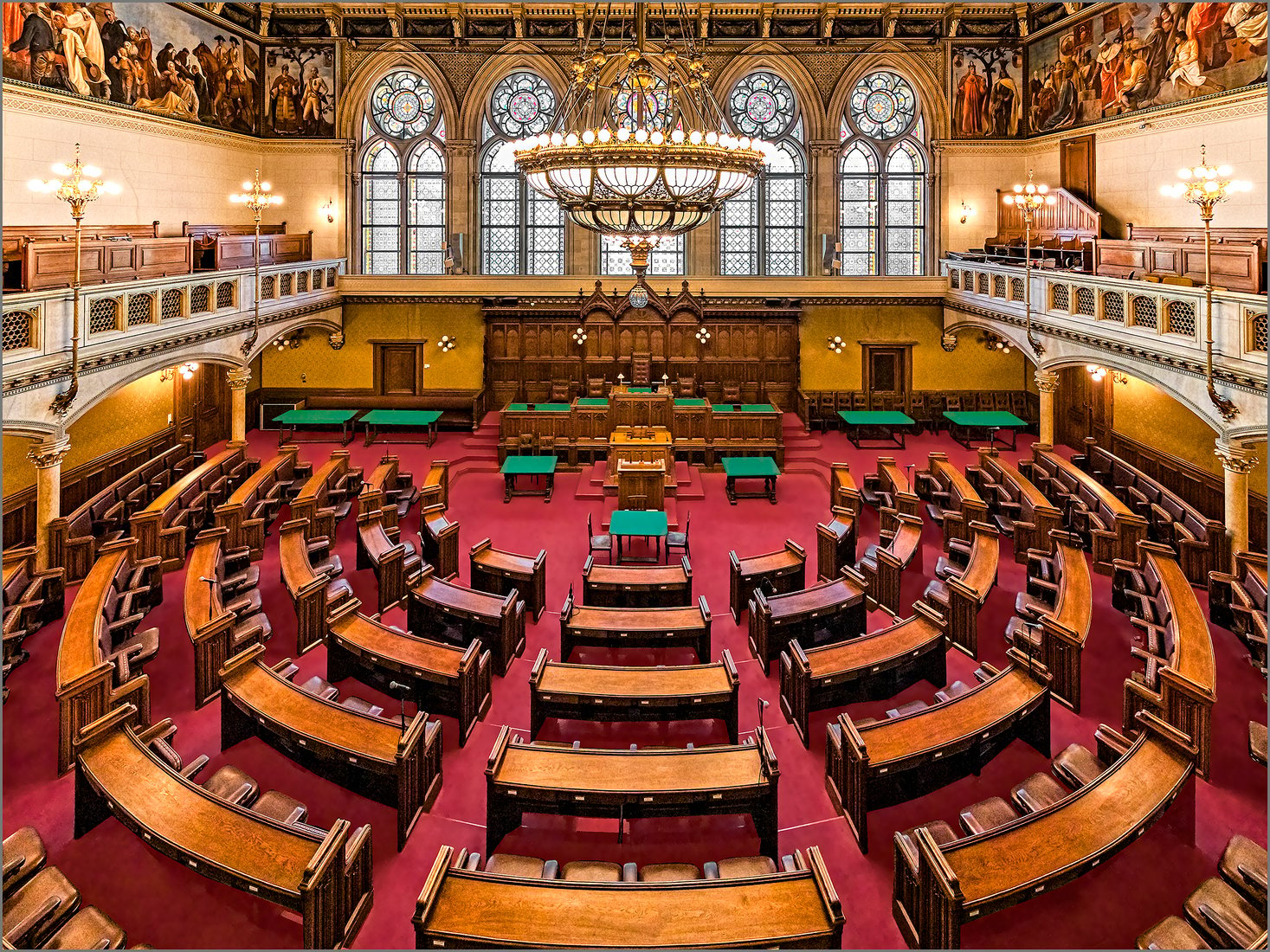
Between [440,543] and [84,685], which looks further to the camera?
A: [440,543]

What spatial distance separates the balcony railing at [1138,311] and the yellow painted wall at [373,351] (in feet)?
46.5

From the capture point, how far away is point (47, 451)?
12.5m

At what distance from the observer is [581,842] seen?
24.4 feet

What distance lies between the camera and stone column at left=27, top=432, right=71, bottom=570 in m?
12.4

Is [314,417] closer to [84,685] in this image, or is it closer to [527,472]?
[527,472]

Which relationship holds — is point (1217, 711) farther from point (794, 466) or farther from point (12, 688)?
point (12, 688)

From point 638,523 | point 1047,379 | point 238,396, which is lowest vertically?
point 638,523

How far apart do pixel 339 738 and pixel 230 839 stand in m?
1.56

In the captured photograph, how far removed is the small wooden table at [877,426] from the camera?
71.3 ft

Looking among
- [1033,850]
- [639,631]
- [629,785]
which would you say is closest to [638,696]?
[629,785]

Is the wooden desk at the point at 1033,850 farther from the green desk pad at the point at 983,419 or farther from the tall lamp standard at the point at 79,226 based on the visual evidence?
the green desk pad at the point at 983,419

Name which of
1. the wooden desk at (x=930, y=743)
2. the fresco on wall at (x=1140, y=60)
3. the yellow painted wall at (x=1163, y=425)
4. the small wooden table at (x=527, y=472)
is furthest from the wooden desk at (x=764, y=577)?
the fresco on wall at (x=1140, y=60)

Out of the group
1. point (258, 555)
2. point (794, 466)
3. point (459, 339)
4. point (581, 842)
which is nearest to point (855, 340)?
point (794, 466)

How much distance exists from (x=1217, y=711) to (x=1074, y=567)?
7.69ft
